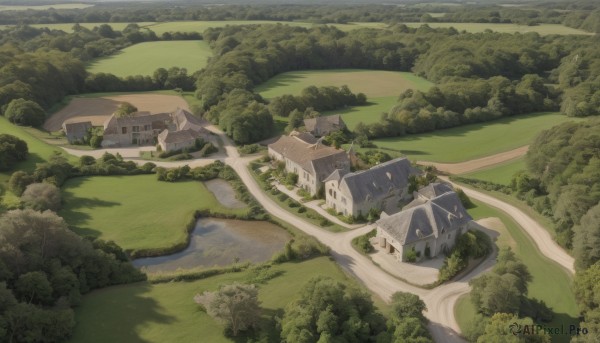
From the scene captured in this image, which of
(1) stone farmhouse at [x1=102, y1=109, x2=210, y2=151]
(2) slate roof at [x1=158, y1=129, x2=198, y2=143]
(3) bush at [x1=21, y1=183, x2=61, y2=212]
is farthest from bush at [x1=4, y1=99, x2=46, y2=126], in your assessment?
(3) bush at [x1=21, y1=183, x2=61, y2=212]

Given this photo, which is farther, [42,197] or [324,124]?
[324,124]

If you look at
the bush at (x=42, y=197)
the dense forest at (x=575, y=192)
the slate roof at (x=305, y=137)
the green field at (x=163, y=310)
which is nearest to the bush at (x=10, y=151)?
the bush at (x=42, y=197)

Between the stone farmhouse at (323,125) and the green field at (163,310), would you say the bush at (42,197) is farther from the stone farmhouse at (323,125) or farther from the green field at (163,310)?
the stone farmhouse at (323,125)

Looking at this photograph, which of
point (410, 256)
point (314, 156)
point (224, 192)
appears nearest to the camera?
point (410, 256)

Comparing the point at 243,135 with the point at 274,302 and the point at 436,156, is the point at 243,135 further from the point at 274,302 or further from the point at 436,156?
the point at 274,302

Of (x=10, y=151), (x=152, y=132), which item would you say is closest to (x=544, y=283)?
(x=152, y=132)

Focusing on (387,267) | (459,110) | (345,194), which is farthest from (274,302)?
(459,110)

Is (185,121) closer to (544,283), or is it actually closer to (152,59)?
(544,283)
